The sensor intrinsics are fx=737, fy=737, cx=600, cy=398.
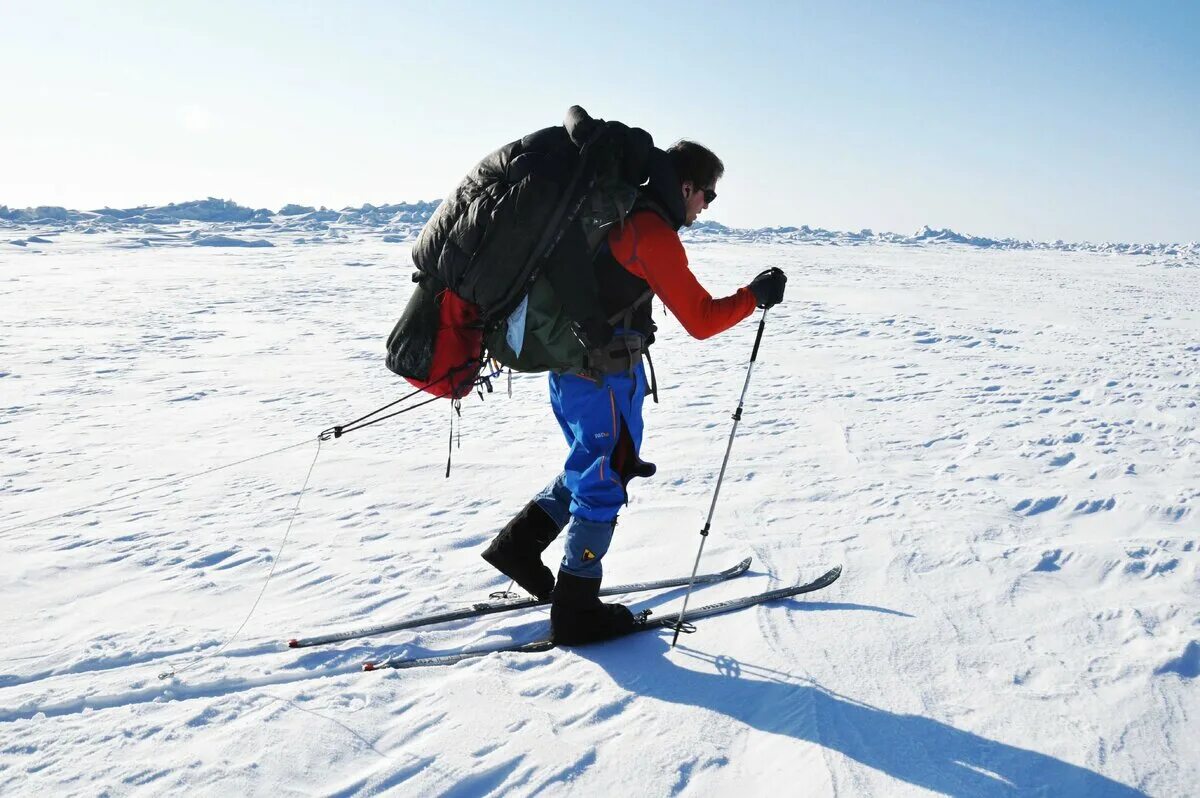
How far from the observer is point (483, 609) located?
3.19 metres

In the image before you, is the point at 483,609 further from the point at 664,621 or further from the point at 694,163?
the point at 694,163

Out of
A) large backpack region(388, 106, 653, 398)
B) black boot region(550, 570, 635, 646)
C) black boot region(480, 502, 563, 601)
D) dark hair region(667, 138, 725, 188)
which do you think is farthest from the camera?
black boot region(480, 502, 563, 601)

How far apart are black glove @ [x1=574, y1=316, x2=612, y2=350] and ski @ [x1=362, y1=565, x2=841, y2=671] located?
1170mm

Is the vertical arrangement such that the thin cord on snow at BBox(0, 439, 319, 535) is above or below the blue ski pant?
below

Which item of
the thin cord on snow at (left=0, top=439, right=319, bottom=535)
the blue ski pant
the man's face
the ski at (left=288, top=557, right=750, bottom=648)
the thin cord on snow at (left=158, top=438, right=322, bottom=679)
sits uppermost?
the man's face

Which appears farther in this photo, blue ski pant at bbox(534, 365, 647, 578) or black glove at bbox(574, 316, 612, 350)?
blue ski pant at bbox(534, 365, 647, 578)

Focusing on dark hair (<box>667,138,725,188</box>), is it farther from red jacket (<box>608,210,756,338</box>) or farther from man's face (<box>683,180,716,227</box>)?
red jacket (<box>608,210,756,338</box>)

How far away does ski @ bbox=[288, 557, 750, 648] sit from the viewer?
114 inches

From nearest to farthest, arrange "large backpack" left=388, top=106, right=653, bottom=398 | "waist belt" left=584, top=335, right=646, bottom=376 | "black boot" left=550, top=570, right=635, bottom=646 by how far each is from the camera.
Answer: "large backpack" left=388, top=106, right=653, bottom=398, "waist belt" left=584, top=335, right=646, bottom=376, "black boot" left=550, top=570, right=635, bottom=646

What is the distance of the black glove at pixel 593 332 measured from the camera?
256 cm

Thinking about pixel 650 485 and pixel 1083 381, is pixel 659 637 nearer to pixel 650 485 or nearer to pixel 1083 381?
pixel 650 485

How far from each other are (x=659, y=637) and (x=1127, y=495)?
10.3ft

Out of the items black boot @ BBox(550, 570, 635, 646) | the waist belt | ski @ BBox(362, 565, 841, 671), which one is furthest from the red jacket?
ski @ BBox(362, 565, 841, 671)

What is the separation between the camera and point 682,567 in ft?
11.9
